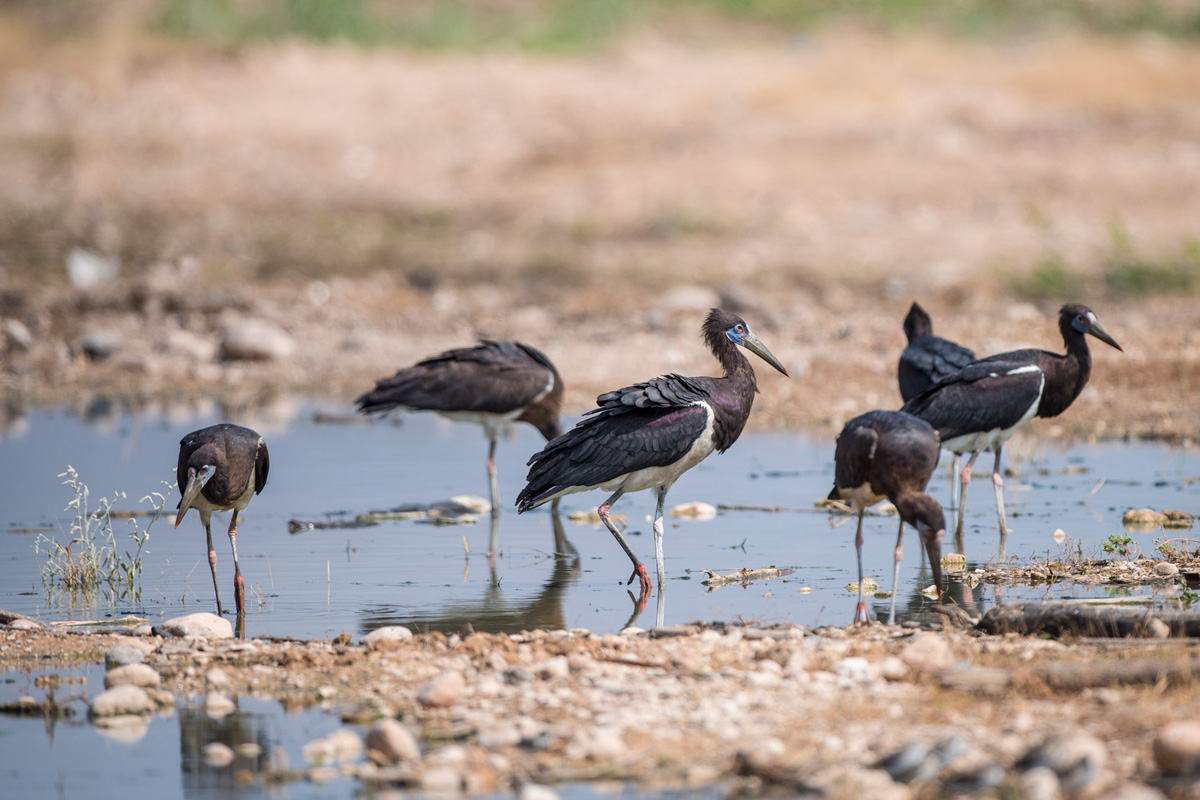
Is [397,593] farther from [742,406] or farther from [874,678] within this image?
[874,678]

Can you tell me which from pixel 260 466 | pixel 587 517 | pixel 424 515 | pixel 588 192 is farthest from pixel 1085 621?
pixel 588 192

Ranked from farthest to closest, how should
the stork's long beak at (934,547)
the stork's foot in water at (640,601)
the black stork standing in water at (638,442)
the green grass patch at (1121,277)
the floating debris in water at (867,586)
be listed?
the green grass patch at (1121,277) → the black stork standing in water at (638,442) → the floating debris in water at (867,586) → the stork's foot in water at (640,601) → the stork's long beak at (934,547)

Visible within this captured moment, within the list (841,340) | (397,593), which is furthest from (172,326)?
(397,593)

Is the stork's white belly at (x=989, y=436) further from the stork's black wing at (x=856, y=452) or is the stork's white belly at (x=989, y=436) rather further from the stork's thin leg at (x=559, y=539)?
the stork's thin leg at (x=559, y=539)

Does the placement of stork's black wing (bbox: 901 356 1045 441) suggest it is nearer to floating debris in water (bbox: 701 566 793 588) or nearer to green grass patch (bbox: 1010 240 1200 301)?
floating debris in water (bbox: 701 566 793 588)

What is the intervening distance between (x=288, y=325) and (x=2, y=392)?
11.7 feet

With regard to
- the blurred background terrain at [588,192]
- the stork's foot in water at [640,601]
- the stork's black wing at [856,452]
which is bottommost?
the stork's foot in water at [640,601]

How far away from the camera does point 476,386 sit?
36.7 feet

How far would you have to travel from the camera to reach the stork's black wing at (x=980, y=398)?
9.09m

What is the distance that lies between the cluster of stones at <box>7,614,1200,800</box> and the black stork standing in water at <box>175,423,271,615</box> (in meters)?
0.98

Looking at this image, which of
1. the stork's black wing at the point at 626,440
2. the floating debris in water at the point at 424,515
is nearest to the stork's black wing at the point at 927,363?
the stork's black wing at the point at 626,440

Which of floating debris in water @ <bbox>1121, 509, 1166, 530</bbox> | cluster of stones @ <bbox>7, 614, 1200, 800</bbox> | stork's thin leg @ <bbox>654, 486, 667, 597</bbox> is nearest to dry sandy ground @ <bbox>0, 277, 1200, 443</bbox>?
floating debris in water @ <bbox>1121, 509, 1166, 530</bbox>

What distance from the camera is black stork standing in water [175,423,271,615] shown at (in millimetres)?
7652

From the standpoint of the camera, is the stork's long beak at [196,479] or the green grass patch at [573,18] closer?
the stork's long beak at [196,479]
